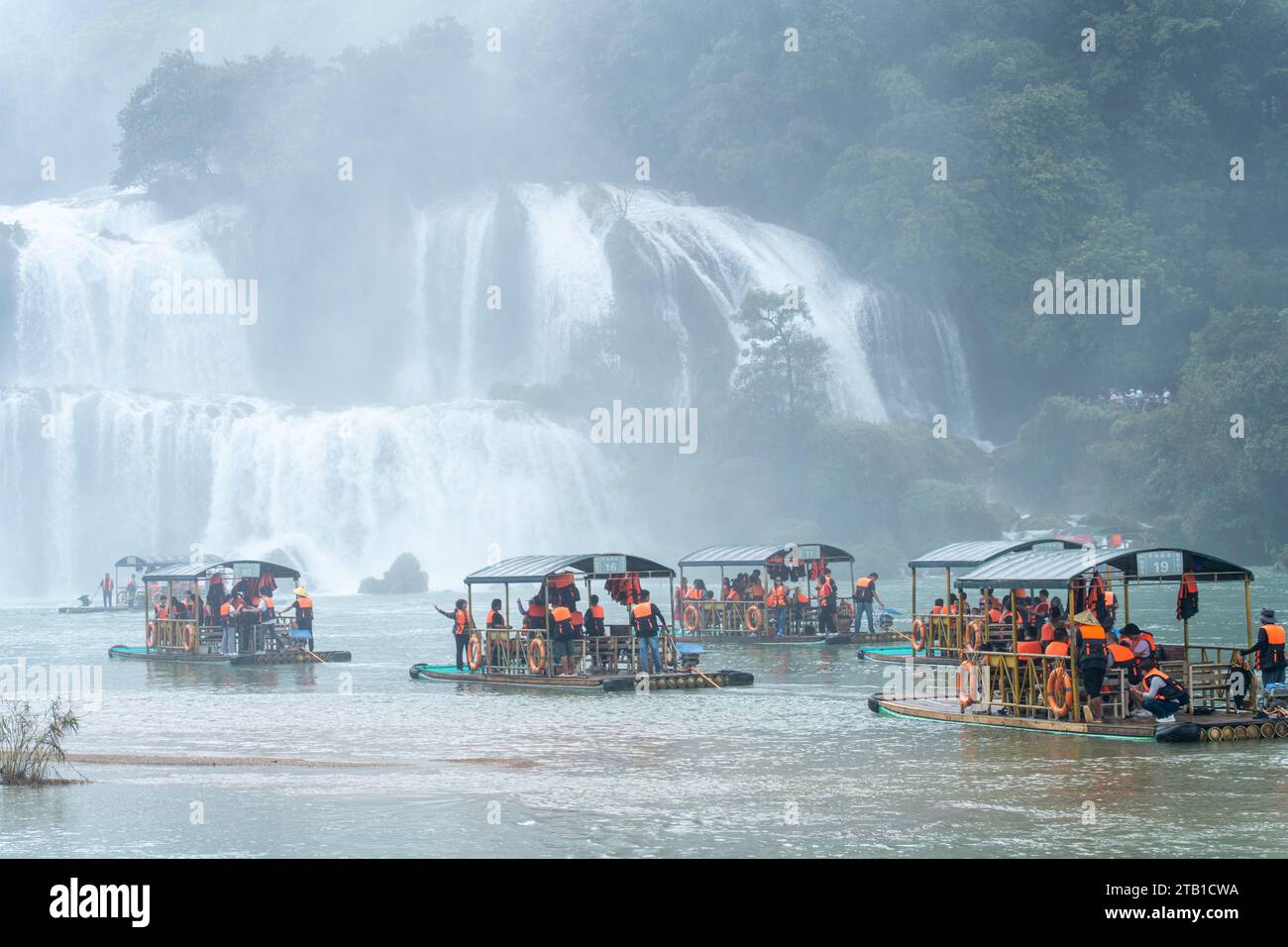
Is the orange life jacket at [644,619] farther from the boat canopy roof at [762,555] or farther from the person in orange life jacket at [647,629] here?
the boat canopy roof at [762,555]

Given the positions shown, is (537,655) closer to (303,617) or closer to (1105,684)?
(303,617)

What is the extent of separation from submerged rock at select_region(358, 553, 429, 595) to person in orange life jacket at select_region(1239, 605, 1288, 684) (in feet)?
184

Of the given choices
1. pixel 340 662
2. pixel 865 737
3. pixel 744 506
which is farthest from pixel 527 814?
pixel 744 506

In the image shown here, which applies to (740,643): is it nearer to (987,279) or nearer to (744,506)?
(744,506)

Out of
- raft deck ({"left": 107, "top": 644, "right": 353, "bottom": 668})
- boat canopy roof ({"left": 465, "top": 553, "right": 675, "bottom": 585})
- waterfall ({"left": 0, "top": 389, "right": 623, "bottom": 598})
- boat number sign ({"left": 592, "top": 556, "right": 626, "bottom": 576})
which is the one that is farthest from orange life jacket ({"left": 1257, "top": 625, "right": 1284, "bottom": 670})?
waterfall ({"left": 0, "top": 389, "right": 623, "bottom": 598})

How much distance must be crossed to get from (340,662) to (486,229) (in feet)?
223

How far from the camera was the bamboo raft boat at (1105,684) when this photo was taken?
830 inches

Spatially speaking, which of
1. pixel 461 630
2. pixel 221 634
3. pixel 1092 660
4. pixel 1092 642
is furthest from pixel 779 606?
pixel 1092 642

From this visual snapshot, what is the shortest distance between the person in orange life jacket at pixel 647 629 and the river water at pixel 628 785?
1406 millimetres

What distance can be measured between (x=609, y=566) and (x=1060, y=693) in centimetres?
1016

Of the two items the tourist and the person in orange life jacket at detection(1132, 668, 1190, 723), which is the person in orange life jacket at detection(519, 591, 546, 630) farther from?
the person in orange life jacket at detection(1132, 668, 1190, 723)

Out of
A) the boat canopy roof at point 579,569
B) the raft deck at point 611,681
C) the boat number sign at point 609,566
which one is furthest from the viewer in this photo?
the boat number sign at point 609,566

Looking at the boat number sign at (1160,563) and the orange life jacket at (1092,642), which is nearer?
the orange life jacket at (1092,642)

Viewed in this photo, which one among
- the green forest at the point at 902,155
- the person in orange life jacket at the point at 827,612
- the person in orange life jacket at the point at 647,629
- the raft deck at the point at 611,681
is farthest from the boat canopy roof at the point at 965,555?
the green forest at the point at 902,155
